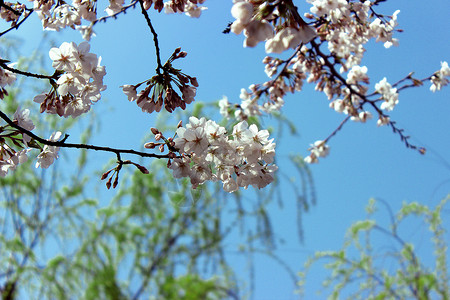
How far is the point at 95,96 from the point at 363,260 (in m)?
2.14

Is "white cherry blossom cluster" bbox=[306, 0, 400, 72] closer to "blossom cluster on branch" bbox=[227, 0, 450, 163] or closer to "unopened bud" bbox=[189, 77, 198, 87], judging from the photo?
"blossom cluster on branch" bbox=[227, 0, 450, 163]

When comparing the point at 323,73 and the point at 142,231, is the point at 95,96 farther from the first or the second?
the point at 142,231

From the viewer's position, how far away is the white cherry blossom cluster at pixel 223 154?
67 centimetres

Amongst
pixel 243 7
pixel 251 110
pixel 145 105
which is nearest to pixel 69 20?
pixel 145 105

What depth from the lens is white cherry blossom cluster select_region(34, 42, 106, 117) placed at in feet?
2.35

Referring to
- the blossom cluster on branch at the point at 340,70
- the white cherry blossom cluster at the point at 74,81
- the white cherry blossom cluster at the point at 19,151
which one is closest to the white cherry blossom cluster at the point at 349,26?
the blossom cluster on branch at the point at 340,70

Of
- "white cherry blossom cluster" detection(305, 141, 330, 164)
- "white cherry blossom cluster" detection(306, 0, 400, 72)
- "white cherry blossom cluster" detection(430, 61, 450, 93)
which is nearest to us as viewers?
"white cherry blossom cluster" detection(306, 0, 400, 72)

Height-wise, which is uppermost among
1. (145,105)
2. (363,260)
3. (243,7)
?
(363,260)

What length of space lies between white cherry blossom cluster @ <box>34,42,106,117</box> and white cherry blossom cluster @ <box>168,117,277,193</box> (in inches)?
8.7

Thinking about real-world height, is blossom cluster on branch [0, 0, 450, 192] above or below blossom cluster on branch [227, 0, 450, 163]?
below

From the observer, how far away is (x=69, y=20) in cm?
96

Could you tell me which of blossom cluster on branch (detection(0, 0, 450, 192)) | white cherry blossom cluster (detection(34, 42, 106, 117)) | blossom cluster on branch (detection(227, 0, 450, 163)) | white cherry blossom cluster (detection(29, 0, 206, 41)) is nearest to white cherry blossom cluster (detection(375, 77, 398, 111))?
blossom cluster on branch (detection(227, 0, 450, 163))

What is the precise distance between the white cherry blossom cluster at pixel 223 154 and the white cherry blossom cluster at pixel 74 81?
221 millimetres

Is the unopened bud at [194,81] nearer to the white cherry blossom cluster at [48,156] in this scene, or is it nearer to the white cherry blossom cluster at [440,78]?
the white cherry blossom cluster at [48,156]
